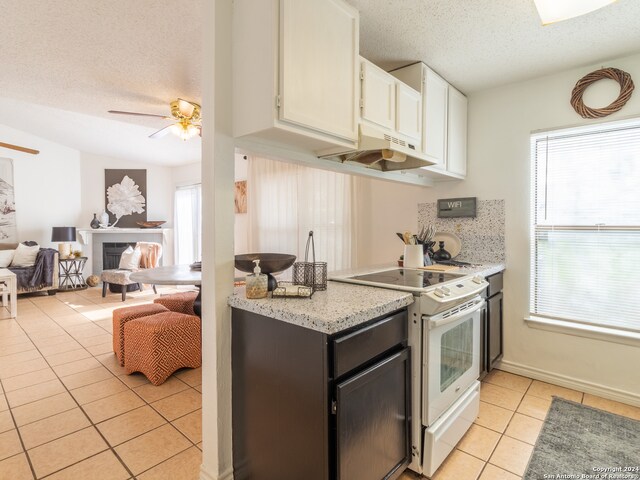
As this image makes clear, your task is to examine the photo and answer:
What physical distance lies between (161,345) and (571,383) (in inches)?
124

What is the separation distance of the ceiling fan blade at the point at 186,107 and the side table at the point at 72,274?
4435mm

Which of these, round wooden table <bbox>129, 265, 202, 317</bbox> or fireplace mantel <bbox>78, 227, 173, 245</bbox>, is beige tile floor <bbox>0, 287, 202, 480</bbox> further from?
fireplace mantel <bbox>78, 227, 173, 245</bbox>

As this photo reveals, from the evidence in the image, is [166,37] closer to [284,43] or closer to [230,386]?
[284,43]

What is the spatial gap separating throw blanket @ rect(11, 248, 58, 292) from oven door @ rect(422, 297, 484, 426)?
6385 millimetres

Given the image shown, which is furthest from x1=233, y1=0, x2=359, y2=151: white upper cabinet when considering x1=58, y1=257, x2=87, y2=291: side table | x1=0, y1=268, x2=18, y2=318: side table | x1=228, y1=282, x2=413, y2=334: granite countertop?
x1=58, y1=257, x2=87, y2=291: side table

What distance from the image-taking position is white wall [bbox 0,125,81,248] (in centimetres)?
592

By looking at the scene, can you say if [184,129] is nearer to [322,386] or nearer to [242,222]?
[242,222]

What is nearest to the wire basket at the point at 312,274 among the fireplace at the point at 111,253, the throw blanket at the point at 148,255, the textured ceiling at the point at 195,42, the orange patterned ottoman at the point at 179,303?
the textured ceiling at the point at 195,42

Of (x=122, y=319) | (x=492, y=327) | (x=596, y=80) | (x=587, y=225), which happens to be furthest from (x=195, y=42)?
(x=587, y=225)

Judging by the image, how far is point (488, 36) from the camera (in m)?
2.05

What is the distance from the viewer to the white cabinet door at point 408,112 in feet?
6.81

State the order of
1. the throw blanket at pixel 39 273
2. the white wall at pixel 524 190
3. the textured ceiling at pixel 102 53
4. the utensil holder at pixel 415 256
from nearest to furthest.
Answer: the textured ceiling at pixel 102 53 → the white wall at pixel 524 190 → the utensil holder at pixel 415 256 → the throw blanket at pixel 39 273

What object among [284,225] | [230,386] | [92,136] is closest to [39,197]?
[92,136]

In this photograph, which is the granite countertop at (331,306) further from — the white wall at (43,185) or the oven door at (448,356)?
the white wall at (43,185)
